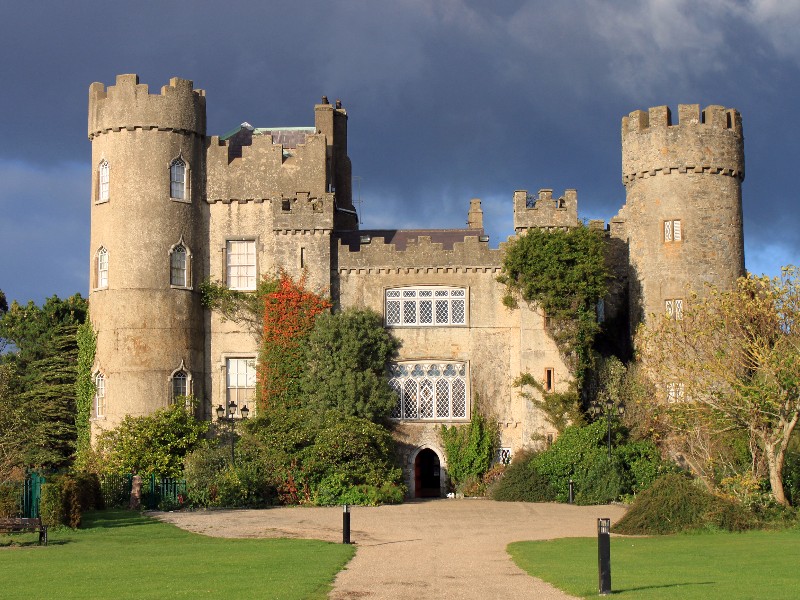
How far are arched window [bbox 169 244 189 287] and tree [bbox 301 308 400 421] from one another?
505 centimetres

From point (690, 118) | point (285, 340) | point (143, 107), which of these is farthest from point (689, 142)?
point (143, 107)

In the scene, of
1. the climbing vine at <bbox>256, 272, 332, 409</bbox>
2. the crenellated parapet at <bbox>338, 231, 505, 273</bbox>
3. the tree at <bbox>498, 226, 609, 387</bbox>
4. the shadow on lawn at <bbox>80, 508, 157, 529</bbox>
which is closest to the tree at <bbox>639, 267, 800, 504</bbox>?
the tree at <bbox>498, 226, 609, 387</bbox>

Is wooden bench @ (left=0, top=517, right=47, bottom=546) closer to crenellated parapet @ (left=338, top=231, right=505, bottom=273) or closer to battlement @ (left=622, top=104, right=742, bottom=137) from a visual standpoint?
crenellated parapet @ (left=338, top=231, right=505, bottom=273)

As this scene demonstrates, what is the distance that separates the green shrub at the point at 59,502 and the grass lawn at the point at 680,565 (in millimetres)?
10700

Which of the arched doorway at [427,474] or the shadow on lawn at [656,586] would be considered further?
the arched doorway at [427,474]

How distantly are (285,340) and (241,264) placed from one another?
358 centimetres

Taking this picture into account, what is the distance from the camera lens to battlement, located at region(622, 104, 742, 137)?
39.3 metres

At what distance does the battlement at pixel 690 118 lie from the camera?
39.3 metres

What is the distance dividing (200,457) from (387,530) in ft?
30.1

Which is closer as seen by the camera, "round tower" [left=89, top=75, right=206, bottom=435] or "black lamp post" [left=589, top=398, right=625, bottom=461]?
"black lamp post" [left=589, top=398, right=625, bottom=461]

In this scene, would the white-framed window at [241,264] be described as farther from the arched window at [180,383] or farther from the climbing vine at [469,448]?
the climbing vine at [469,448]

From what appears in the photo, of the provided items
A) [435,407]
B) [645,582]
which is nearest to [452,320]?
[435,407]

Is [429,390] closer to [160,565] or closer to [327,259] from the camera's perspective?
[327,259]

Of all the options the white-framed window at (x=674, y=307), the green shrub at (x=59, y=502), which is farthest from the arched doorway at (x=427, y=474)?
the green shrub at (x=59, y=502)
